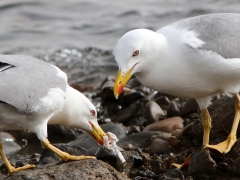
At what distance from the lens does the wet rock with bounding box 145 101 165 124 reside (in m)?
8.88

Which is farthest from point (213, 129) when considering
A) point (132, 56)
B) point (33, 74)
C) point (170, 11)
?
point (170, 11)

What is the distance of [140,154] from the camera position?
7.04 m

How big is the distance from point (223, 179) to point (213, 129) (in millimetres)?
1222

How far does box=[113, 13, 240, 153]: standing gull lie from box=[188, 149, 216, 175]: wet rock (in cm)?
28

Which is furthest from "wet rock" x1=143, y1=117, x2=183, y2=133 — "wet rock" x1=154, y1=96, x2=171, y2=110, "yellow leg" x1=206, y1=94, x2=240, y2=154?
"yellow leg" x1=206, y1=94, x2=240, y2=154

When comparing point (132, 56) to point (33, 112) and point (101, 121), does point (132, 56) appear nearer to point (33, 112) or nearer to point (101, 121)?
point (33, 112)

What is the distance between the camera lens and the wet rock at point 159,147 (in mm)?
7348

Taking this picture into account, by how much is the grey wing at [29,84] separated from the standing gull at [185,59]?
71cm

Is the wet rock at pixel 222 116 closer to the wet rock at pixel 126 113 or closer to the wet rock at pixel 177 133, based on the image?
the wet rock at pixel 177 133

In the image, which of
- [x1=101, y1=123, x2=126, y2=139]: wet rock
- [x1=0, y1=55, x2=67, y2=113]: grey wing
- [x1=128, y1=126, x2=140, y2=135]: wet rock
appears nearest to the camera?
[x1=0, y1=55, x2=67, y2=113]: grey wing

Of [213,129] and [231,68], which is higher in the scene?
[231,68]

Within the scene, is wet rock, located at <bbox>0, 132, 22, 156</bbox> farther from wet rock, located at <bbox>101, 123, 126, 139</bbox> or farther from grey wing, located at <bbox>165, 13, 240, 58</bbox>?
grey wing, located at <bbox>165, 13, 240, 58</bbox>

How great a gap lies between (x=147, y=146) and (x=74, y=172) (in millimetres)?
2049

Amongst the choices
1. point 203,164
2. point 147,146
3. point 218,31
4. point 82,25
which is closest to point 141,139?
point 147,146
